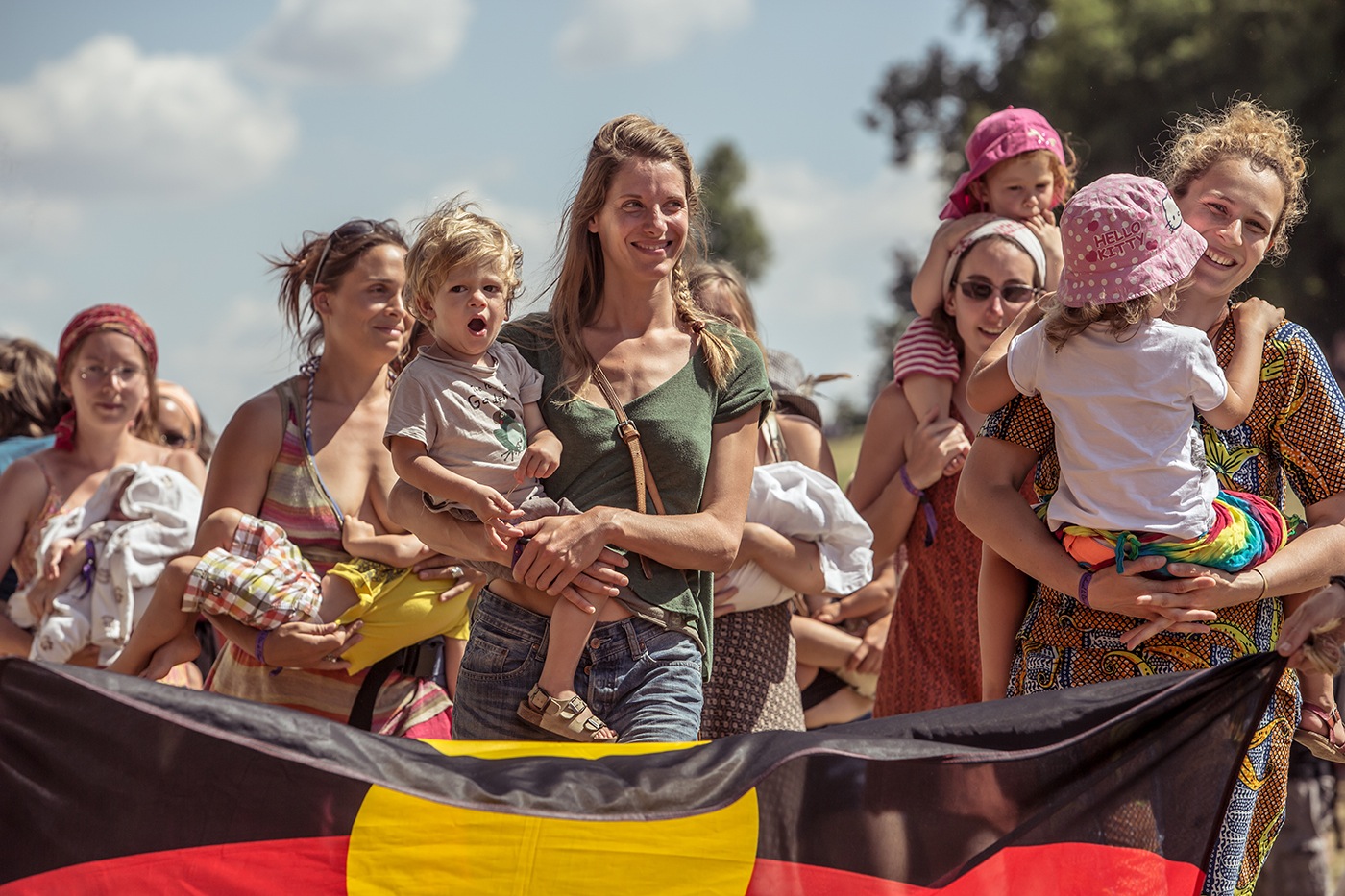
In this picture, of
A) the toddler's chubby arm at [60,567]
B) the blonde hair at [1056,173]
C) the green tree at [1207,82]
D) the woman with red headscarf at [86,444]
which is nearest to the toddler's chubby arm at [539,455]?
the blonde hair at [1056,173]

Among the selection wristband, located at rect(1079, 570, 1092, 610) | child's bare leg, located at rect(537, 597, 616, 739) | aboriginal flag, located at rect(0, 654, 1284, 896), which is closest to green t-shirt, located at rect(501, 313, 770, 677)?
child's bare leg, located at rect(537, 597, 616, 739)

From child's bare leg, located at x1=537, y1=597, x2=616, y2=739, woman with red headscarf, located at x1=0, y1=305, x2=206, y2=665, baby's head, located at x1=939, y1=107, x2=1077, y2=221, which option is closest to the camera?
child's bare leg, located at x1=537, y1=597, x2=616, y2=739

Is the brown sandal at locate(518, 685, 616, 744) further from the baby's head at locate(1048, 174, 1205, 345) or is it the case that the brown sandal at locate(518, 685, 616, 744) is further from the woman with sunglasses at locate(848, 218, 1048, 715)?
the woman with sunglasses at locate(848, 218, 1048, 715)

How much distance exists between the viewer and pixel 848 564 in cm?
444

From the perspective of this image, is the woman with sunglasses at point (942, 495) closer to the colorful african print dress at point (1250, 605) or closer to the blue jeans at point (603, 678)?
the colorful african print dress at point (1250, 605)

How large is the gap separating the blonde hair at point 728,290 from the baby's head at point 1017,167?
30.2 inches

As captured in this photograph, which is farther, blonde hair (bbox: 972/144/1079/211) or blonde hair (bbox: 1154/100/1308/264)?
blonde hair (bbox: 972/144/1079/211)

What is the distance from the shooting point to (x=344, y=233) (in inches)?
184

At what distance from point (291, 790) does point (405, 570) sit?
1707 millimetres

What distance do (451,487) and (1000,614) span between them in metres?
1.34

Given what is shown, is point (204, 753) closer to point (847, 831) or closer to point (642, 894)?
point (642, 894)

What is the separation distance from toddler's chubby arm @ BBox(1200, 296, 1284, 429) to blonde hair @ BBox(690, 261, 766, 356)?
5.98 feet

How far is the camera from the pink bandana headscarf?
584 centimetres

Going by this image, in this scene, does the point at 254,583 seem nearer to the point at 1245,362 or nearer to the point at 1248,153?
the point at 1245,362
